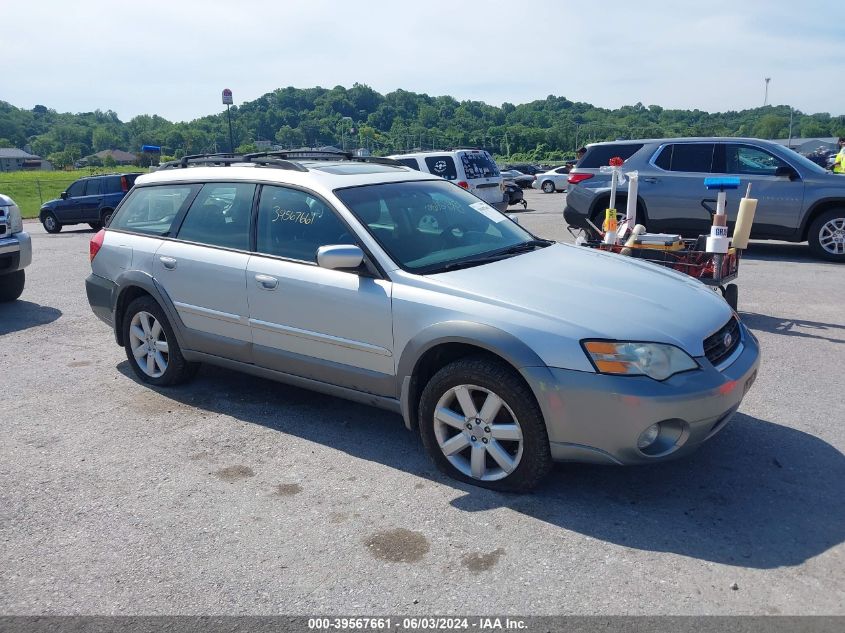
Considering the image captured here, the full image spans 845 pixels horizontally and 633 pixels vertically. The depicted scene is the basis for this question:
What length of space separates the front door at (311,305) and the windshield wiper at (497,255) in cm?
40

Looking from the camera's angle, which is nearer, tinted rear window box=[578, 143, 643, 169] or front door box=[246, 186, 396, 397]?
front door box=[246, 186, 396, 397]

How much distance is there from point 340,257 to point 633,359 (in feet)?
5.36

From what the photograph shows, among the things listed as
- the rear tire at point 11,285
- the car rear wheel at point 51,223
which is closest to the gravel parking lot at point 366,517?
the rear tire at point 11,285

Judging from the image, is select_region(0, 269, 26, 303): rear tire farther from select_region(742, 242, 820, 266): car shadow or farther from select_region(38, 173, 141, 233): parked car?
select_region(38, 173, 141, 233): parked car

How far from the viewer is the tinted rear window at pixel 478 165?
15773mm

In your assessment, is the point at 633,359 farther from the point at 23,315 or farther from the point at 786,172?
the point at 786,172

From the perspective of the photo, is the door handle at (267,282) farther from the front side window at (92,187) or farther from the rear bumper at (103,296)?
the front side window at (92,187)

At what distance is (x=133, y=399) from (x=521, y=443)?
3125mm

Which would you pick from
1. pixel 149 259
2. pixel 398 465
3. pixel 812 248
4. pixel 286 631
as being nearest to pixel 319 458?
pixel 398 465

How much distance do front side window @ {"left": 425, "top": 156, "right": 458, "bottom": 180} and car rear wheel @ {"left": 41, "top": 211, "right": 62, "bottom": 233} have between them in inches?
465

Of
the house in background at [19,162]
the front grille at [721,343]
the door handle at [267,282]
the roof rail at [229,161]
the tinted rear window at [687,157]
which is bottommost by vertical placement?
the house in background at [19,162]

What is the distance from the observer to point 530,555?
3.16 m

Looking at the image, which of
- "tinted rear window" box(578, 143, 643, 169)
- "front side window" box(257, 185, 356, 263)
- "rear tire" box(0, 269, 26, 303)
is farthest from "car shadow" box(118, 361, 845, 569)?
"tinted rear window" box(578, 143, 643, 169)

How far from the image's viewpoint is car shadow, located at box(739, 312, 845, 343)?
6465mm
